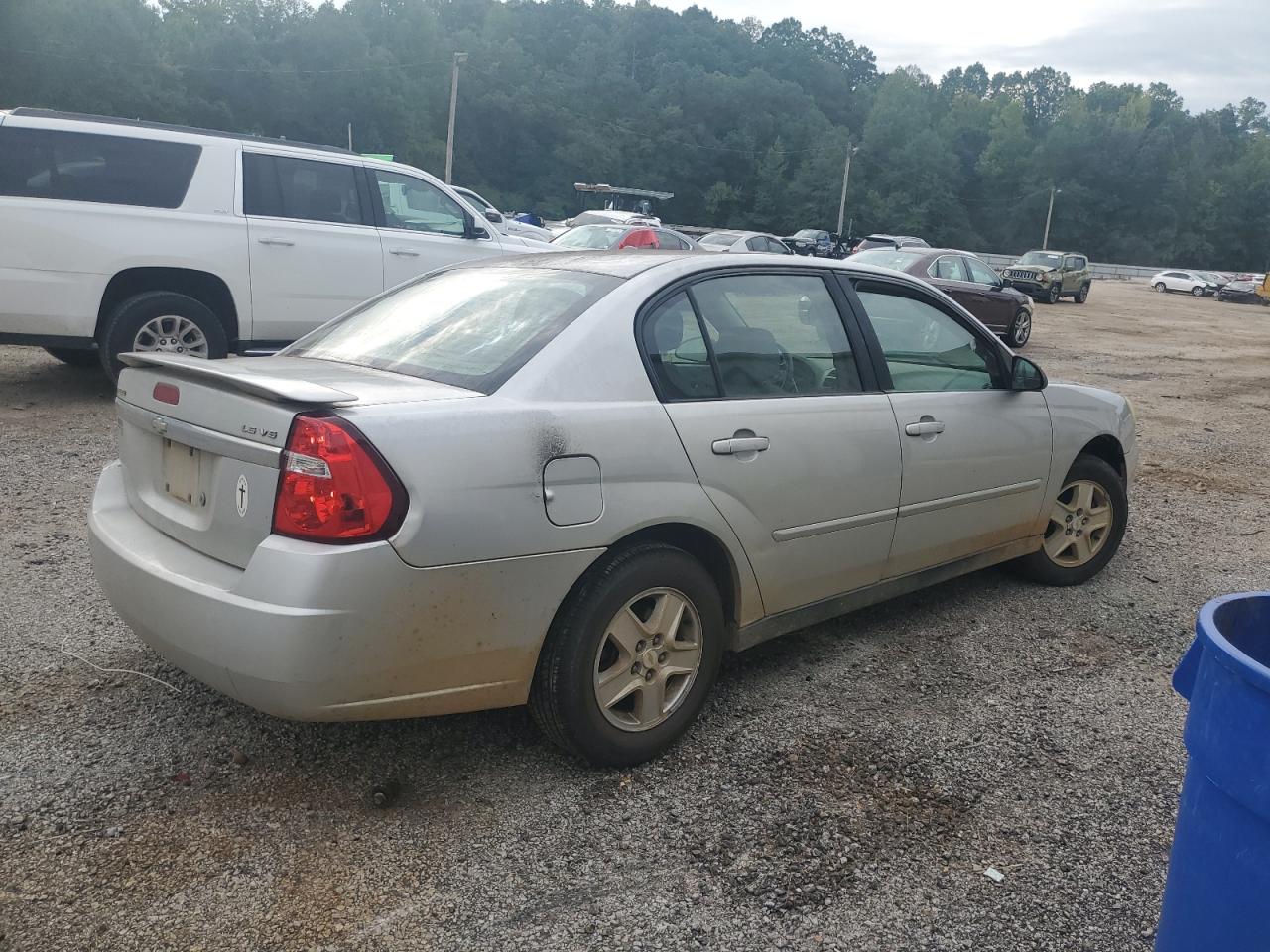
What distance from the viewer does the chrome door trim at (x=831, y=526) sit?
11.3 feet

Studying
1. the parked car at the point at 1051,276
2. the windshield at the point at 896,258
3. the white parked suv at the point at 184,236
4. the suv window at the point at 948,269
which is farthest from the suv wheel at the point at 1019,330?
the parked car at the point at 1051,276

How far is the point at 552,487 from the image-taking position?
281 cm

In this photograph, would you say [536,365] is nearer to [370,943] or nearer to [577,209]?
[370,943]

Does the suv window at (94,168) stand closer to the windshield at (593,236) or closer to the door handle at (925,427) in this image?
the door handle at (925,427)

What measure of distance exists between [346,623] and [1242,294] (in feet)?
169

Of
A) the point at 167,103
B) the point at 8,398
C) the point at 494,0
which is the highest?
the point at 494,0

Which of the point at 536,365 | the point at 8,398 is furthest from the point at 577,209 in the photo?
the point at 536,365

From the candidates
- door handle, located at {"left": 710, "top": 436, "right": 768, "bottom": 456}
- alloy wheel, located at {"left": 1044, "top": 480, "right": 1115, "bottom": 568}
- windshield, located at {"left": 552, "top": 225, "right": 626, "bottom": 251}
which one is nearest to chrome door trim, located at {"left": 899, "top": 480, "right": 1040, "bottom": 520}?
alloy wheel, located at {"left": 1044, "top": 480, "right": 1115, "bottom": 568}

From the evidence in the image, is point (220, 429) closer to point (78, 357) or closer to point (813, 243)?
point (78, 357)

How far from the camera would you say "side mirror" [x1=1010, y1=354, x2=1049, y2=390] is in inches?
176

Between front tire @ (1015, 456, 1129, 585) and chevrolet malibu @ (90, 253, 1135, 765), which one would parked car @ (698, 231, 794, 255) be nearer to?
front tire @ (1015, 456, 1129, 585)

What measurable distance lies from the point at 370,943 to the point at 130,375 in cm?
188

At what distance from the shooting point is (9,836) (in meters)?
2.66

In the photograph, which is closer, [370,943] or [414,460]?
[370,943]
